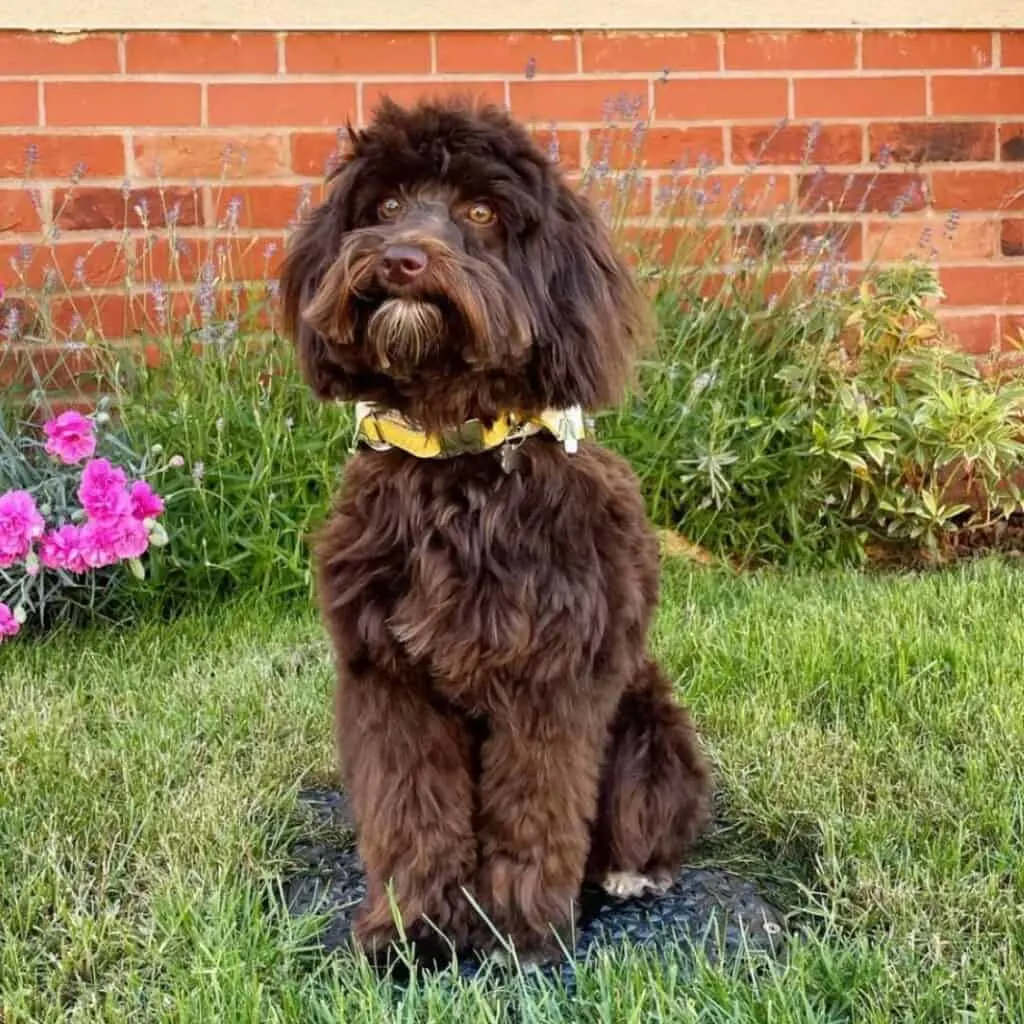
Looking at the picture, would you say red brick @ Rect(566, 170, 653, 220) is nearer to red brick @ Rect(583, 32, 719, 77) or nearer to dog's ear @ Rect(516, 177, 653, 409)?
red brick @ Rect(583, 32, 719, 77)

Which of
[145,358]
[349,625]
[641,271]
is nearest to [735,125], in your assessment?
[641,271]

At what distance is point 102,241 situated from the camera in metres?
4.47

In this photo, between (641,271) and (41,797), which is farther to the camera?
(641,271)

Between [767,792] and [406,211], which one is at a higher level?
[406,211]

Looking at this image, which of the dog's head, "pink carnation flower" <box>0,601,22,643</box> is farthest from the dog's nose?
"pink carnation flower" <box>0,601,22,643</box>

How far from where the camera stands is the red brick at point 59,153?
4414 mm

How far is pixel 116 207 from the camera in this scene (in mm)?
4469

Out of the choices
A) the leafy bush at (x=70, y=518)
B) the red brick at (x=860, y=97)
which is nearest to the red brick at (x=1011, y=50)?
the red brick at (x=860, y=97)

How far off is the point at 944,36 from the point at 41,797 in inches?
173

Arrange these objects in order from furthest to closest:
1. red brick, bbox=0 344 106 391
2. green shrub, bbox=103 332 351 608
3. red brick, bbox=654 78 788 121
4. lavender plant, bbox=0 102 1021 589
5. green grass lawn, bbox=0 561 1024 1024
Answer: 1. red brick, bbox=654 78 788 121
2. red brick, bbox=0 344 106 391
3. lavender plant, bbox=0 102 1021 589
4. green shrub, bbox=103 332 351 608
5. green grass lawn, bbox=0 561 1024 1024

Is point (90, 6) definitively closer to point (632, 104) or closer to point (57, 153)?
point (57, 153)

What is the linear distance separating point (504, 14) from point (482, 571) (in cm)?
331

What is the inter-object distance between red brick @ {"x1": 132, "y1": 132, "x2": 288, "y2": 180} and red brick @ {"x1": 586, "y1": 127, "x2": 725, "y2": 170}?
4.06 feet

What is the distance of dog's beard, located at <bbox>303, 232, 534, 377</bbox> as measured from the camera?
5.89ft
